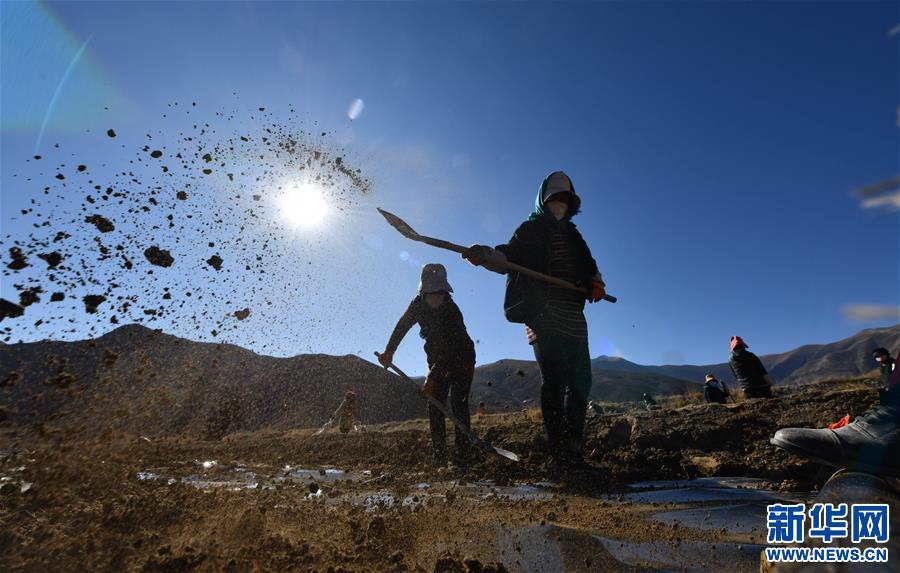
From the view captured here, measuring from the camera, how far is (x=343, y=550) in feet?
4.97

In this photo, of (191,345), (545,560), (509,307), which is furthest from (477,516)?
(191,345)

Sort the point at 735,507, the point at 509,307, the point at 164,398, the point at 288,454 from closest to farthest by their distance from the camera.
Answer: the point at 735,507, the point at 509,307, the point at 164,398, the point at 288,454

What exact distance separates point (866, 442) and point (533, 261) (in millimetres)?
2395

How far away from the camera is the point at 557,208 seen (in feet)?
12.5

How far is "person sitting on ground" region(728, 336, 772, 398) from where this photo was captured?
24.9 feet

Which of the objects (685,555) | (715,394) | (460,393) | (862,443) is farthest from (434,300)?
(715,394)

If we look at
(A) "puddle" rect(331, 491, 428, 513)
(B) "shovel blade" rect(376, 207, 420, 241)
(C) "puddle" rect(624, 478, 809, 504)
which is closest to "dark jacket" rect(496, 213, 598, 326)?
(B) "shovel blade" rect(376, 207, 420, 241)

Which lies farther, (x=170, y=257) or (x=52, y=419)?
(x=170, y=257)

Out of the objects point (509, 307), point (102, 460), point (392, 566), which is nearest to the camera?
point (392, 566)

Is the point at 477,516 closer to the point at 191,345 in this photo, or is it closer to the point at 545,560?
the point at 545,560

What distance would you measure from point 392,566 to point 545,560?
0.49 m

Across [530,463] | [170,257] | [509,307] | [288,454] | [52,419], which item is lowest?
[288,454]

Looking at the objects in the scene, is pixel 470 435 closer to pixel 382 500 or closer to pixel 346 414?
pixel 382 500

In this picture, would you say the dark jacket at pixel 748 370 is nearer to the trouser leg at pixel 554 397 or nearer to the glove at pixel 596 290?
the glove at pixel 596 290
